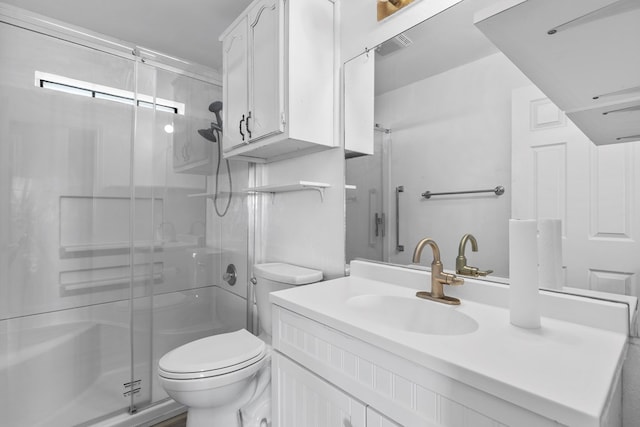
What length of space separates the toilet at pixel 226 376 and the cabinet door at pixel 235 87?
2.51ft

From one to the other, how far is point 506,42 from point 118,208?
2.08 meters

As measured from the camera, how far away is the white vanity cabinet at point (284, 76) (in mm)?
1327

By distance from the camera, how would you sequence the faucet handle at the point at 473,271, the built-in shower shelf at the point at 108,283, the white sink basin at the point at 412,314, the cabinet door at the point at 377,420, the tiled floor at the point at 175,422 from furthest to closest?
the built-in shower shelf at the point at 108,283 < the tiled floor at the point at 175,422 < the faucet handle at the point at 473,271 < the white sink basin at the point at 412,314 < the cabinet door at the point at 377,420

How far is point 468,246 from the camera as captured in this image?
41.6 inches

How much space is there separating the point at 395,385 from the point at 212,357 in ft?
3.04

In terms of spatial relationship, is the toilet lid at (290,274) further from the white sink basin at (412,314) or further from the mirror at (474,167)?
the white sink basin at (412,314)

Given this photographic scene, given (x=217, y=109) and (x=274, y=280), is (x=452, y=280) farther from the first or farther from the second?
(x=217, y=109)

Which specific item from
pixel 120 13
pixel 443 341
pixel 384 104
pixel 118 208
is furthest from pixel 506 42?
pixel 120 13

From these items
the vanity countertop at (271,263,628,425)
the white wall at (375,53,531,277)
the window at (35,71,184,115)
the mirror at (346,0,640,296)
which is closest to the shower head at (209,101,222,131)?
the window at (35,71,184,115)

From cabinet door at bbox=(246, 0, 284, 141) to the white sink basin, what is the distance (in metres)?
0.84

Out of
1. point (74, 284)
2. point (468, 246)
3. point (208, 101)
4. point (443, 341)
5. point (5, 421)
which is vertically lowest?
point (5, 421)

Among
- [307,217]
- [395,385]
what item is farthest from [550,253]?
[307,217]

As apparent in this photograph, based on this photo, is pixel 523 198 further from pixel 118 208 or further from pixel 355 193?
pixel 118 208

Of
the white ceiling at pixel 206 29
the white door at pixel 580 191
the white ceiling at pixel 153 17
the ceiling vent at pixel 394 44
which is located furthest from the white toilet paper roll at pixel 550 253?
the white ceiling at pixel 153 17
